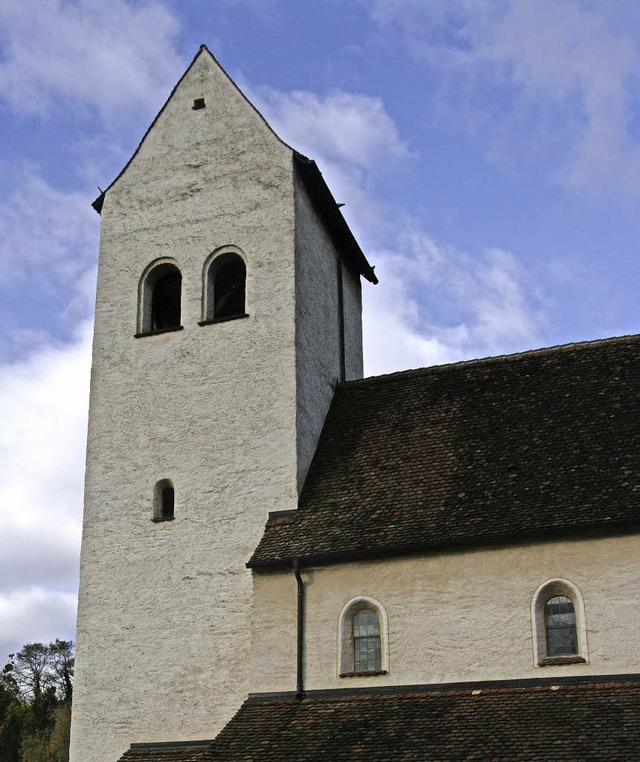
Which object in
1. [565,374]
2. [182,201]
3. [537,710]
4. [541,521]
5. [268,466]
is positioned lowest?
[537,710]

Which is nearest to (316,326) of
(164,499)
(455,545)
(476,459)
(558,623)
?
(164,499)

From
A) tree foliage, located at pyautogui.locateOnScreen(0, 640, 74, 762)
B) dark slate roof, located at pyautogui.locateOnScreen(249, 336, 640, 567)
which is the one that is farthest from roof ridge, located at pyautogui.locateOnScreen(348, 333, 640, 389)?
tree foliage, located at pyautogui.locateOnScreen(0, 640, 74, 762)

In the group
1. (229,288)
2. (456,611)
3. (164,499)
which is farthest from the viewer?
(229,288)

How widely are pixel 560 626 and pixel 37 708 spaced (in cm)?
6105

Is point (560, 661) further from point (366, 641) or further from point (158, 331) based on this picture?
point (158, 331)

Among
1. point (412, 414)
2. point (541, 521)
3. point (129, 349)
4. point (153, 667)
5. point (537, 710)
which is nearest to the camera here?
point (537, 710)

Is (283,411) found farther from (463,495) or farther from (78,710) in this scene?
(78,710)

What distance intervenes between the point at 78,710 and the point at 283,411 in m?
7.33

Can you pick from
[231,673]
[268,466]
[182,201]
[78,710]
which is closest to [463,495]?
[268,466]

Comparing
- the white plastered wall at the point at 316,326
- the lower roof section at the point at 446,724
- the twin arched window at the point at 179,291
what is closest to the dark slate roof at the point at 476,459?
the white plastered wall at the point at 316,326

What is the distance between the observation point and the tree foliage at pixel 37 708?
197ft

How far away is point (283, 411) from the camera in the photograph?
2170 centimetres

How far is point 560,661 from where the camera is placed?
17.0m

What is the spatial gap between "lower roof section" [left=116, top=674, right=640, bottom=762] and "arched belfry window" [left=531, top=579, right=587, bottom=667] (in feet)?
1.79
